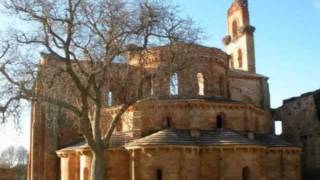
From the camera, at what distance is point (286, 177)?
90.2ft

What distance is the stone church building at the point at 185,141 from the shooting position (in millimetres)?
23969

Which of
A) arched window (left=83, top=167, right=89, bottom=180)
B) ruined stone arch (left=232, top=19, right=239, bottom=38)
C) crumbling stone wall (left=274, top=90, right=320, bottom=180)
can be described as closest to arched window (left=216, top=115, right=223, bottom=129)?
arched window (left=83, top=167, right=89, bottom=180)

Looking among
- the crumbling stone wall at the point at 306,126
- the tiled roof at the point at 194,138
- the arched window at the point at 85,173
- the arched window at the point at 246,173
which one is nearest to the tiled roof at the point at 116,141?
the tiled roof at the point at 194,138

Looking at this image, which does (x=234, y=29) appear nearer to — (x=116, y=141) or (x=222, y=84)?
(x=222, y=84)

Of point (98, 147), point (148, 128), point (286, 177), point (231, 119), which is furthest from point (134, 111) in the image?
point (286, 177)

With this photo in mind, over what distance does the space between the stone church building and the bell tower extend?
1317cm

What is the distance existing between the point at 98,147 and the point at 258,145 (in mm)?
9624

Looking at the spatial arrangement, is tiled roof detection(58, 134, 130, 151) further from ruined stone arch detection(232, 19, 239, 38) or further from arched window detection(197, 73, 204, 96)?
ruined stone arch detection(232, 19, 239, 38)

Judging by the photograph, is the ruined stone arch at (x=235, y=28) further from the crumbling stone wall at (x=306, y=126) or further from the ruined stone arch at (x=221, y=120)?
the ruined stone arch at (x=221, y=120)

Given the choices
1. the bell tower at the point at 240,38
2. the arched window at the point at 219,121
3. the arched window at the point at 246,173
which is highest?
the bell tower at the point at 240,38

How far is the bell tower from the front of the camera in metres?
43.8

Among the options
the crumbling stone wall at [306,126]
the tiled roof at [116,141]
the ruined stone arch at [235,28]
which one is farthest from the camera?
the ruined stone arch at [235,28]

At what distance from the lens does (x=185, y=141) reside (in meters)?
24.5

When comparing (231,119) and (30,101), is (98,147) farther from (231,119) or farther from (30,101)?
(231,119)
